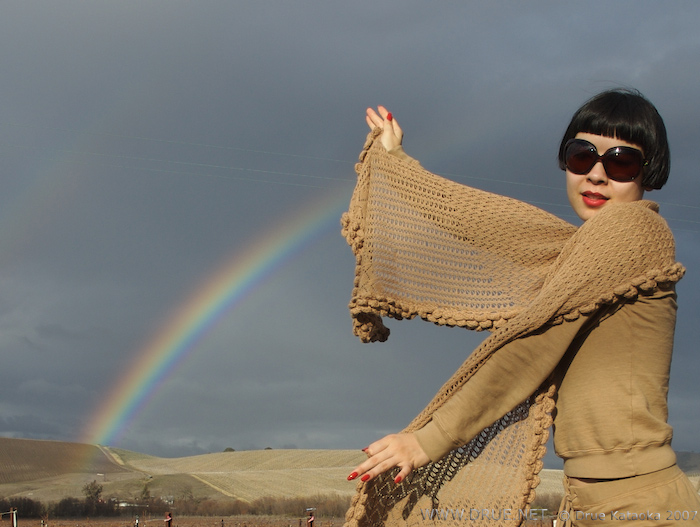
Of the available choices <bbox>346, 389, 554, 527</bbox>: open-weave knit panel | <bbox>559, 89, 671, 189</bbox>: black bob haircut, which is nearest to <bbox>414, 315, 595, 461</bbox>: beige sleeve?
<bbox>346, 389, 554, 527</bbox>: open-weave knit panel

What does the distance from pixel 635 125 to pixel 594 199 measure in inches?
9.8

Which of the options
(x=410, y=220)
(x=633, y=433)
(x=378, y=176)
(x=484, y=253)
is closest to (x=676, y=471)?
(x=633, y=433)

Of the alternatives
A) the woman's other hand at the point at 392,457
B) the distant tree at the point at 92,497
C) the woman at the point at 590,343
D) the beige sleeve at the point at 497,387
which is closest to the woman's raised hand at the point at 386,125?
the woman at the point at 590,343

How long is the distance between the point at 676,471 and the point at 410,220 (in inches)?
43.7

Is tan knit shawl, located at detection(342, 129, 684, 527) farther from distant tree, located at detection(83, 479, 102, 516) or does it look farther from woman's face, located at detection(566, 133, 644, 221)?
distant tree, located at detection(83, 479, 102, 516)

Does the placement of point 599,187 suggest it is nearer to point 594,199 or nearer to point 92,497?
point 594,199

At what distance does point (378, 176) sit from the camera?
2.77 m

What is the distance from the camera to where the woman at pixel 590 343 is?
7.23 ft

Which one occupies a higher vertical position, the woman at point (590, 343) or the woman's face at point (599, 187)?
the woman's face at point (599, 187)

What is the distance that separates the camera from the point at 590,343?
2.34 metres

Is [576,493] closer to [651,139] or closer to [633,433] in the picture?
[633,433]

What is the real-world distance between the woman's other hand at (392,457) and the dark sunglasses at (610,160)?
0.97 metres

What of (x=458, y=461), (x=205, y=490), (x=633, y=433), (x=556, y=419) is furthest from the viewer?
(x=205, y=490)

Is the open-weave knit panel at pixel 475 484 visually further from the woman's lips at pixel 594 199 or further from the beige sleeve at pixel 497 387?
the woman's lips at pixel 594 199
